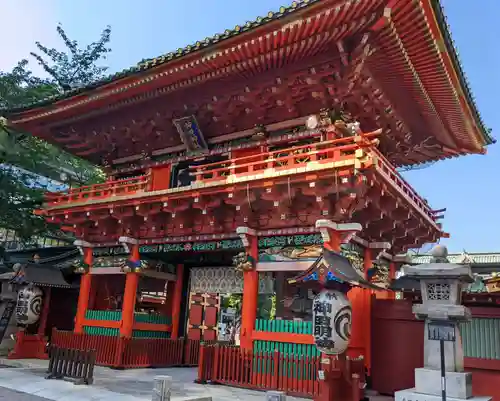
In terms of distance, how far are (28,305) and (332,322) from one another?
11.7 meters

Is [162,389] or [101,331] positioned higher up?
[101,331]

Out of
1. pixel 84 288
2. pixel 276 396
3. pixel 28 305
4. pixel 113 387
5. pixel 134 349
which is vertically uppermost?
pixel 84 288

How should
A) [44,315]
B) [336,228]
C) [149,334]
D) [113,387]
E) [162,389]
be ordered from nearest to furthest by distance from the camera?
[162,389] < [113,387] < [336,228] < [149,334] < [44,315]

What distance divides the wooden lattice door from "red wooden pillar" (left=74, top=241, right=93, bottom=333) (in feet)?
12.4

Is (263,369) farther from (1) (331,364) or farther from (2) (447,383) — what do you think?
(2) (447,383)

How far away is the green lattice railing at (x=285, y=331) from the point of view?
410 inches

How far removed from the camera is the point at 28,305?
15.6 metres

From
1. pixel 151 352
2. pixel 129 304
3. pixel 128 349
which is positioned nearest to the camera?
pixel 128 349

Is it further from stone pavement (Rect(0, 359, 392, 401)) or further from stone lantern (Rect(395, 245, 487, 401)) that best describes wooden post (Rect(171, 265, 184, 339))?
stone lantern (Rect(395, 245, 487, 401))

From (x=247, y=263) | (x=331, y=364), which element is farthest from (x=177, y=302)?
(x=331, y=364)

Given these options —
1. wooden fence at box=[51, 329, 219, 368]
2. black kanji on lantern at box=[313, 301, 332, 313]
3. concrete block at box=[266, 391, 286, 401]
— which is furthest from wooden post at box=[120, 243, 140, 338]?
concrete block at box=[266, 391, 286, 401]

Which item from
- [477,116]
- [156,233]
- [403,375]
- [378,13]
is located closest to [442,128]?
[477,116]

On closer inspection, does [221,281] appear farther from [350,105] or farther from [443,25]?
[443,25]

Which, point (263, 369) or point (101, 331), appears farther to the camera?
A: point (101, 331)
